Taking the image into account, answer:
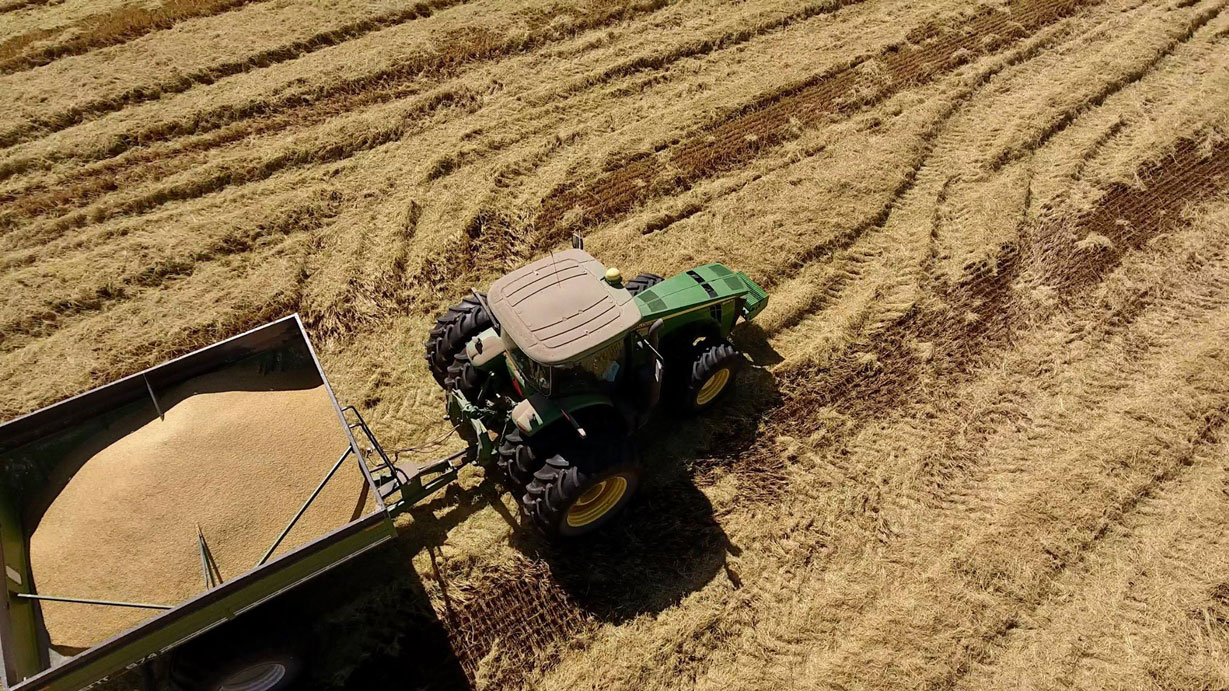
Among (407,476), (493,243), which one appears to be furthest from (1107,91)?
(407,476)

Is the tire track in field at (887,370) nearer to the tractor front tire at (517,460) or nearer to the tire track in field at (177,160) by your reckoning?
the tractor front tire at (517,460)

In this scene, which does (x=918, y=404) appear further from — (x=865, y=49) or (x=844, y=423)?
(x=865, y=49)

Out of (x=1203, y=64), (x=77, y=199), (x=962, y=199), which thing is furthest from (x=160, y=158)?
(x=1203, y=64)

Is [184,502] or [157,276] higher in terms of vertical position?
[157,276]

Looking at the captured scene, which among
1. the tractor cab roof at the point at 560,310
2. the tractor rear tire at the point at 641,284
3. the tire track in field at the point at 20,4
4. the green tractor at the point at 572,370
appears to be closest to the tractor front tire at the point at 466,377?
the green tractor at the point at 572,370

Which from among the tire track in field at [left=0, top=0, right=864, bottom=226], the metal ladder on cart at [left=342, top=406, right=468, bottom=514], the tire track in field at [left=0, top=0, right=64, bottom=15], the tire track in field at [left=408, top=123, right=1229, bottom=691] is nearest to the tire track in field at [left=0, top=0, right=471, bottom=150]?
the tire track in field at [left=0, top=0, right=864, bottom=226]

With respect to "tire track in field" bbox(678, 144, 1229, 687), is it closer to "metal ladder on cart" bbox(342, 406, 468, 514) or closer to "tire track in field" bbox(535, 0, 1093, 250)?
"metal ladder on cart" bbox(342, 406, 468, 514)

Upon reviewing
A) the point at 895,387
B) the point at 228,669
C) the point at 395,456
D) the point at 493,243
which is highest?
the point at 493,243

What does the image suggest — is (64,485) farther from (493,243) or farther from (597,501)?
(493,243)
